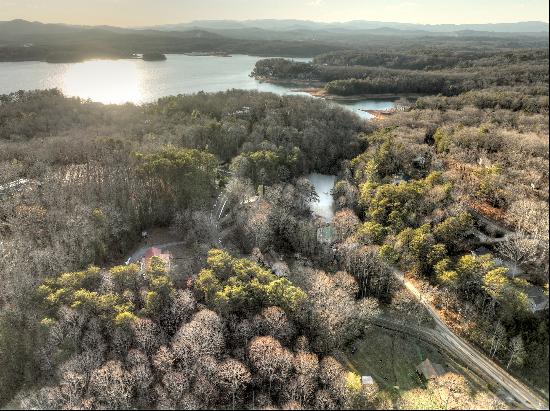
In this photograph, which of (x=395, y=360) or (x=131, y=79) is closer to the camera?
(x=395, y=360)

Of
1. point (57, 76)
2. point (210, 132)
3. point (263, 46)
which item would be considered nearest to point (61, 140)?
point (210, 132)

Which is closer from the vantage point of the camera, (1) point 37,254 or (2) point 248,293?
(2) point 248,293

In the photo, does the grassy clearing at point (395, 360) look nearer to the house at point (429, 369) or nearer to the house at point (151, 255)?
the house at point (429, 369)

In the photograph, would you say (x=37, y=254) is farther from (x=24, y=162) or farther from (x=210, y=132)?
(x=210, y=132)

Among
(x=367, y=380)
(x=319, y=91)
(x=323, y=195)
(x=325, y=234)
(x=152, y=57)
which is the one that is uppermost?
(x=152, y=57)

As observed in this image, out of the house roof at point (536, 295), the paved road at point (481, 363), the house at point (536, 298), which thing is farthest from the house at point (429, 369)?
the house roof at point (536, 295)

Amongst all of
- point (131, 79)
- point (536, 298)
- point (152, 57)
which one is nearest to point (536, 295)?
point (536, 298)

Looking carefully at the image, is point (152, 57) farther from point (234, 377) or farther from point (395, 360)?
point (234, 377)
